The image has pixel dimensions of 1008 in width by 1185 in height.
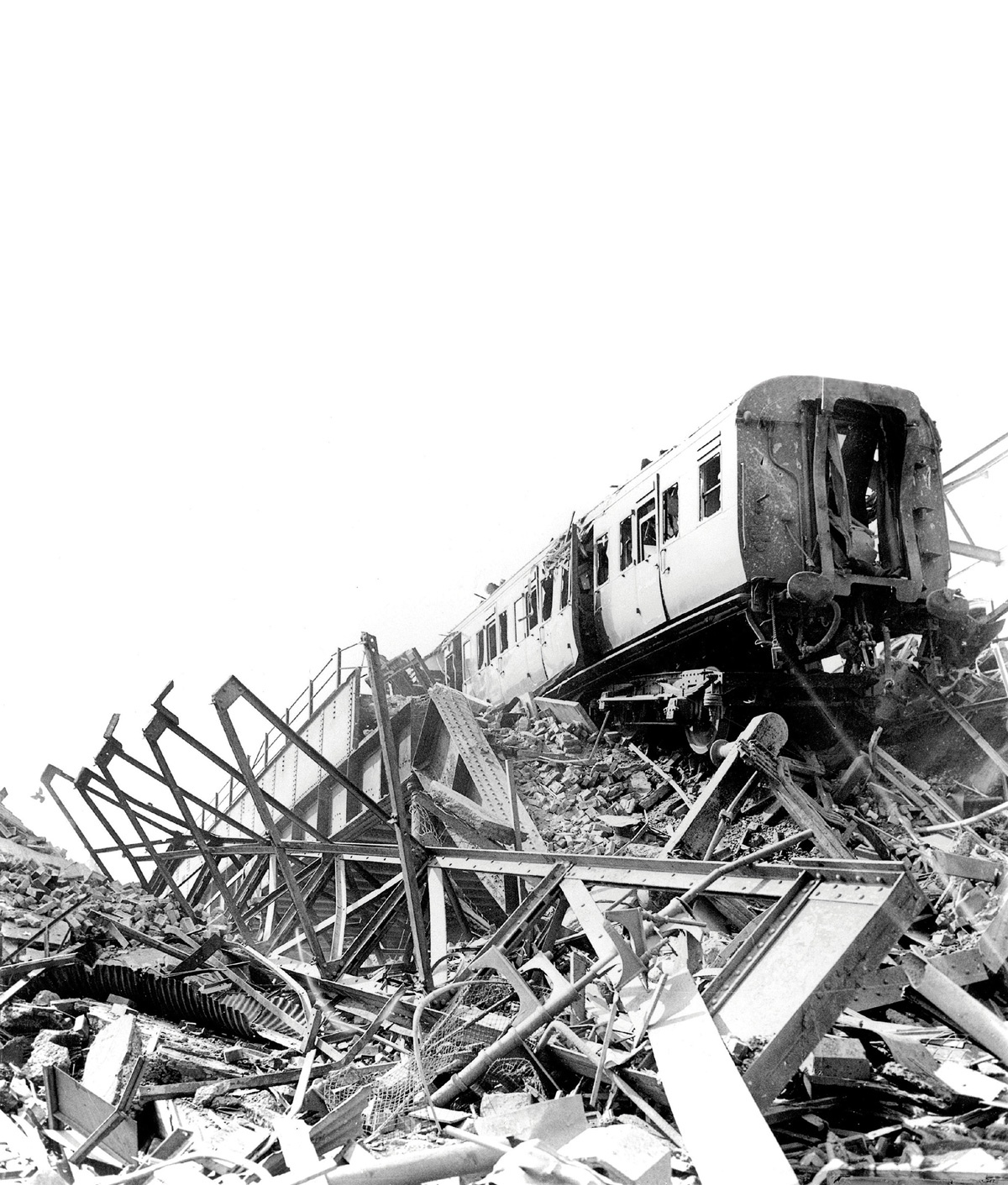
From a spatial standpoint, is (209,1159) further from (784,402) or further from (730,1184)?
(784,402)

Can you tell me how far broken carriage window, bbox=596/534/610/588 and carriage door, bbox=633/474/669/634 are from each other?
87cm

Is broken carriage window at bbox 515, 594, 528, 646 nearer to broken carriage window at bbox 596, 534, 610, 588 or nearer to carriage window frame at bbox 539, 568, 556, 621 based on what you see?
carriage window frame at bbox 539, 568, 556, 621

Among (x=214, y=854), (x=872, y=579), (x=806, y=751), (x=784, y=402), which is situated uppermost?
(x=784, y=402)

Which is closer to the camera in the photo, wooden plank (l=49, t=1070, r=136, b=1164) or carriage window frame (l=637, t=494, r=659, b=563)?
wooden plank (l=49, t=1070, r=136, b=1164)

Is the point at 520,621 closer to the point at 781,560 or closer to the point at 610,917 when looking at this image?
the point at 781,560

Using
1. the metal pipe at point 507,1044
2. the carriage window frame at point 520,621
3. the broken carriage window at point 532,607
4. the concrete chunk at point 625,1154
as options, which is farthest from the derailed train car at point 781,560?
the concrete chunk at point 625,1154

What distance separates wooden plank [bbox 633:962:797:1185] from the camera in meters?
2.72

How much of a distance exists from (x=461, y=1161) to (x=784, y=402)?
8089mm

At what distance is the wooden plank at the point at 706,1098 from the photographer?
8.91ft

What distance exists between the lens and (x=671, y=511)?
10641 millimetres

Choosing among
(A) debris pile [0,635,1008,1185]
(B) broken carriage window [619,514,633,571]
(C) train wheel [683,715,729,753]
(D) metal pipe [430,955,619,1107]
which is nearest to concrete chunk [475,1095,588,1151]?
(A) debris pile [0,635,1008,1185]

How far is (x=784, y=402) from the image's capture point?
31.4ft

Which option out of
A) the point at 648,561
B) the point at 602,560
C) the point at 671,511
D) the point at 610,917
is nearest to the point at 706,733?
the point at 648,561

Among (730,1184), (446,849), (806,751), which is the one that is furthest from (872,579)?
(730,1184)
